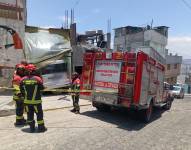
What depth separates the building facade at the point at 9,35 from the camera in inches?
675

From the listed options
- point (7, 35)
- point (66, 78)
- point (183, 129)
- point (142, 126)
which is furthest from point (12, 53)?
point (183, 129)

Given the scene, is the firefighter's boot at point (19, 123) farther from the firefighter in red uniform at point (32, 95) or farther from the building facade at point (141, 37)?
the building facade at point (141, 37)

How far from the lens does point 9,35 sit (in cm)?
1727

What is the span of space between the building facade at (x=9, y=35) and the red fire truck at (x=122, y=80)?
665 cm

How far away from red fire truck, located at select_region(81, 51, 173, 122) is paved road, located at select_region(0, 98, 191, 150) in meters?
0.75

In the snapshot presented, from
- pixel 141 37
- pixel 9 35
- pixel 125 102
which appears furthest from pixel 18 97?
pixel 141 37

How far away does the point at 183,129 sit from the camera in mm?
10680

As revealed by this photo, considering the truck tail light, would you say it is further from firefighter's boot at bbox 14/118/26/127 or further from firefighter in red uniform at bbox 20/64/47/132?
firefighter's boot at bbox 14/118/26/127

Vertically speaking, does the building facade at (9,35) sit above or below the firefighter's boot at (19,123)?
above

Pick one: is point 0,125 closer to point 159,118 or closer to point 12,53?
point 159,118

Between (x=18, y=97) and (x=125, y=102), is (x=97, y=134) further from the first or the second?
(x=18, y=97)

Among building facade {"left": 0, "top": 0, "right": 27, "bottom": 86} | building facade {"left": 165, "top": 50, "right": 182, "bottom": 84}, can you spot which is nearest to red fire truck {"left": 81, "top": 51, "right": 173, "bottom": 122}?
building facade {"left": 0, "top": 0, "right": 27, "bottom": 86}

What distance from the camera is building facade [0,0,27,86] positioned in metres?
17.2

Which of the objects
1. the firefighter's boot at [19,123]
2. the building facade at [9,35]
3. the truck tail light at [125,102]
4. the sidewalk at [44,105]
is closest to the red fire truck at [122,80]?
the truck tail light at [125,102]
